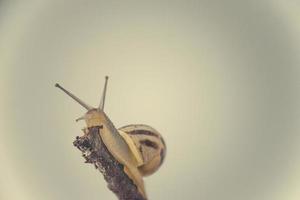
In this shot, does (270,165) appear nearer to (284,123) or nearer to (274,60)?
(284,123)

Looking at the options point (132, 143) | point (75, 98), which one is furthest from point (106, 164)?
point (75, 98)

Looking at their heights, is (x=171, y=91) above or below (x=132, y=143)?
above

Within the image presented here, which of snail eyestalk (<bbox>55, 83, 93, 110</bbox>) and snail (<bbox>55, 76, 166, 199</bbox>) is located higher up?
snail eyestalk (<bbox>55, 83, 93, 110</bbox>)

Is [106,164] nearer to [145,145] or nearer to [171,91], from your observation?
[145,145]

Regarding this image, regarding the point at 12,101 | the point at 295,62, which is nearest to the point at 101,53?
the point at 12,101

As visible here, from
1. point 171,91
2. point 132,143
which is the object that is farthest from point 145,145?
point 171,91
